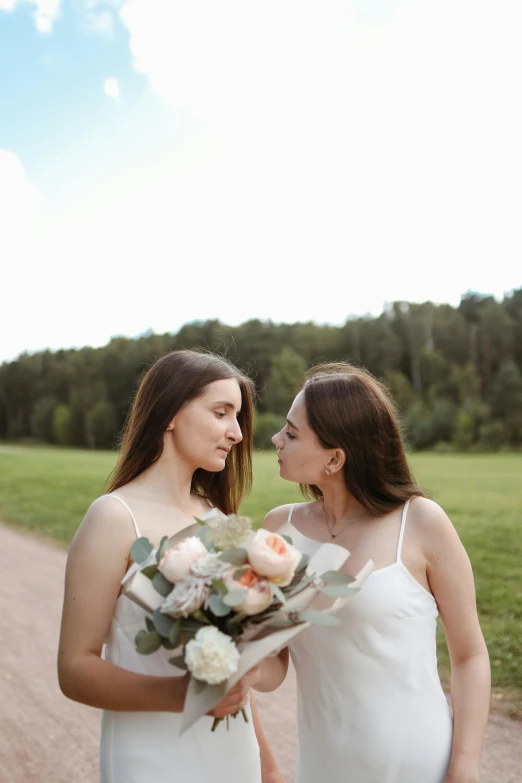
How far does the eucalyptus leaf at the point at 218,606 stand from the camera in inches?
74.5

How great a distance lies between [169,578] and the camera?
2010 millimetres

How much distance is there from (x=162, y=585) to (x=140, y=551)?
6.6 inches

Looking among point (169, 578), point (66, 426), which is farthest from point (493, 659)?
point (66, 426)

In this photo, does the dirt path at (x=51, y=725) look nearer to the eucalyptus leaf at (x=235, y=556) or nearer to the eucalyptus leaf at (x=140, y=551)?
the eucalyptus leaf at (x=140, y=551)

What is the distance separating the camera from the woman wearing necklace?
2.57 meters

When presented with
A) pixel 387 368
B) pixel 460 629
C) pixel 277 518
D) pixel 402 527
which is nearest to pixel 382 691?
pixel 460 629

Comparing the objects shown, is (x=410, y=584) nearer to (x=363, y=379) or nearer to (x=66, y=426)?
(x=363, y=379)

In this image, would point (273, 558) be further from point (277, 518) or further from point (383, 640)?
point (277, 518)

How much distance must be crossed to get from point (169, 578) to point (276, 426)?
49.1 meters

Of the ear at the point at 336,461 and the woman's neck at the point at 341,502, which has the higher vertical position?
the ear at the point at 336,461

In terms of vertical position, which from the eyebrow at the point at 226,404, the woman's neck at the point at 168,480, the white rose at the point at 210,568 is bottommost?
the white rose at the point at 210,568

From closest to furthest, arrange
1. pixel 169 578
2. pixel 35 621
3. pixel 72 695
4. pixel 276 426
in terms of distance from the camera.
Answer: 1. pixel 169 578
2. pixel 72 695
3. pixel 35 621
4. pixel 276 426

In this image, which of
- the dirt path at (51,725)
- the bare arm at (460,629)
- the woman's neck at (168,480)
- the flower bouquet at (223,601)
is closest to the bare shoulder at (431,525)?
the bare arm at (460,629)

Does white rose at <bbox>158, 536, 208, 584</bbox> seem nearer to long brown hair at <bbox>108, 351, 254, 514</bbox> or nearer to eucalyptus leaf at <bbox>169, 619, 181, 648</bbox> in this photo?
eucalyptus leaf at <bbox>169, 619, 181, 648</bbox>
